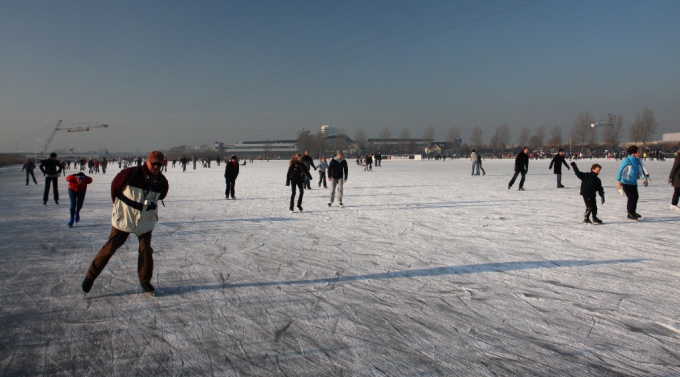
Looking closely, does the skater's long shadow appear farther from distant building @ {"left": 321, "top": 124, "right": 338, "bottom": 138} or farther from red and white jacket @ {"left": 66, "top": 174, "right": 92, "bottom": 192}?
distant building @ {"left": 321, "top": 124, "right": 338, "bottom": 138}

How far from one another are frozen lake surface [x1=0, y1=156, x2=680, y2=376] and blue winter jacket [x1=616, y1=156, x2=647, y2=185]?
950 mm

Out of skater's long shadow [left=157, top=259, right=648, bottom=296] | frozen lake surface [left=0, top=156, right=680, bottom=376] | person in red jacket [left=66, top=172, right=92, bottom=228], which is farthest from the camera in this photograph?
person in red jacket [left=66, top=172, right=92, bottom=228]

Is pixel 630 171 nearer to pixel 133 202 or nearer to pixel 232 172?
pixel 133 202

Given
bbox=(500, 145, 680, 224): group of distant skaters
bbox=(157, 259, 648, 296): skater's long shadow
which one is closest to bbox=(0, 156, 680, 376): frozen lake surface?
bbox=(157, 259, 648, 296): skater's long shadow

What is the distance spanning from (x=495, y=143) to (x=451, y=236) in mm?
110403

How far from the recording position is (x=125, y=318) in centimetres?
375

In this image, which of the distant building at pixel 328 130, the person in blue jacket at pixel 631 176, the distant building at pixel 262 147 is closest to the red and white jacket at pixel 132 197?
the person in blue jacket at pixel 631 176

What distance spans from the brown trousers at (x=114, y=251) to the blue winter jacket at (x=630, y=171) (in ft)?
27.6

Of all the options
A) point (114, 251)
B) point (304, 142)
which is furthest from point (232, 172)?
point (304, 142)

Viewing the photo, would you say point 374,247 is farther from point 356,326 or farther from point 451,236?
point 356,326

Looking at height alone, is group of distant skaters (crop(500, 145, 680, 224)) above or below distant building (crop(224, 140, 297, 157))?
below

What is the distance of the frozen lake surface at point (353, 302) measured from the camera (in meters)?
2.99

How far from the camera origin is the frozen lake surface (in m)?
2.99

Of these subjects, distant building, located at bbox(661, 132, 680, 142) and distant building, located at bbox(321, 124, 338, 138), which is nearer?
distant building, located at bbox(661, 132, 680, 142)
